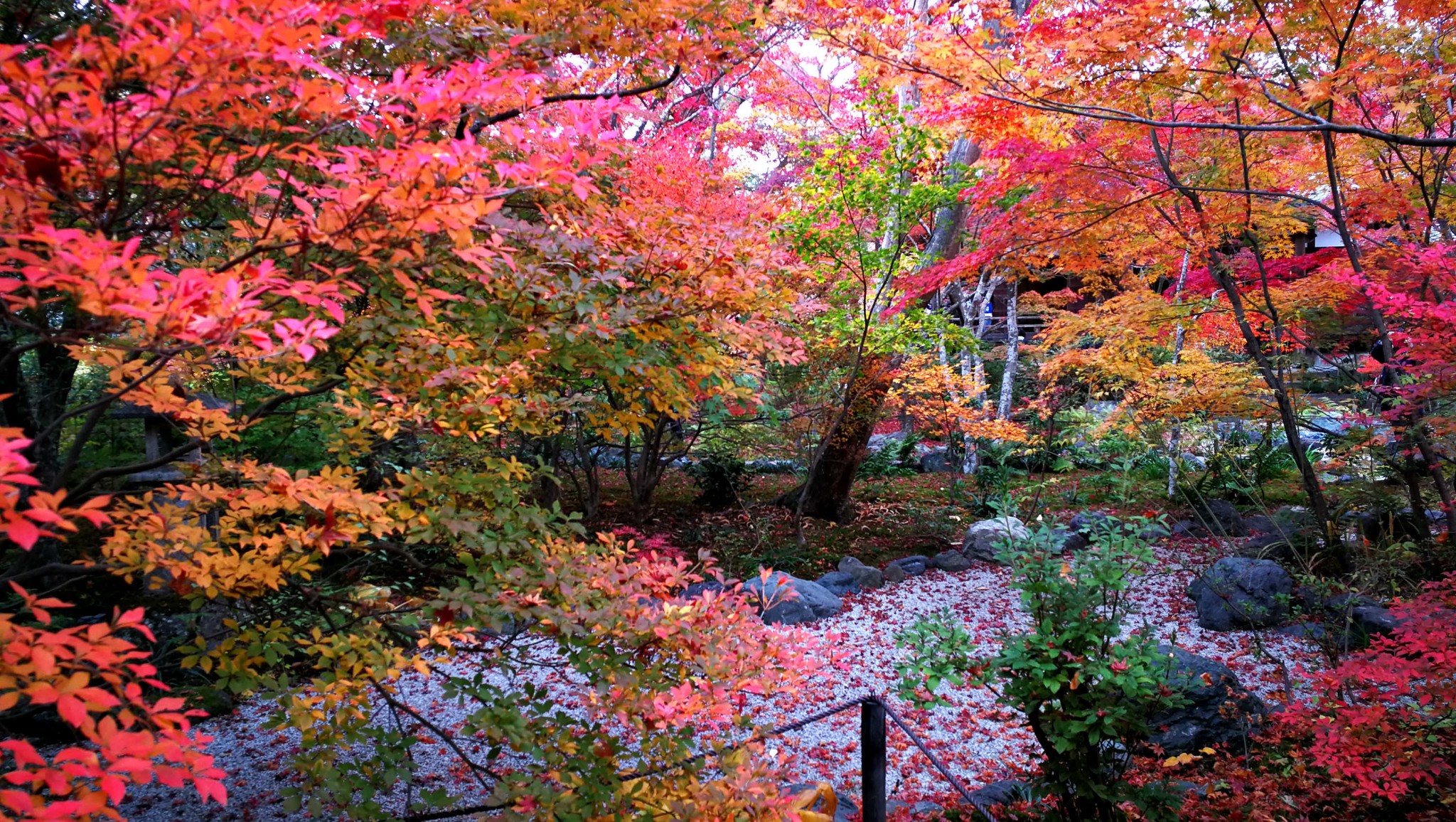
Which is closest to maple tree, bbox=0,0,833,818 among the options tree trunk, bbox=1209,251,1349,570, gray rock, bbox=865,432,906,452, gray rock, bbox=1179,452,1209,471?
tree trunk, bbox=1209,251,1349,570

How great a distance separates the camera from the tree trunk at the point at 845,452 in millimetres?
7621

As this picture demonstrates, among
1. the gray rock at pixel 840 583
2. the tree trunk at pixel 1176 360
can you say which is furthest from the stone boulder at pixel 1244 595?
the gray rock at pixel 840 583

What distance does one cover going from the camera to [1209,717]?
4223mm

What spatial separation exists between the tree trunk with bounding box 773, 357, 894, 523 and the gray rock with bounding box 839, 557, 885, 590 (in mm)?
751

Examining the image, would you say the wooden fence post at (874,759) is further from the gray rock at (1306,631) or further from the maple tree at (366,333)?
the gray rock at (1306,631)

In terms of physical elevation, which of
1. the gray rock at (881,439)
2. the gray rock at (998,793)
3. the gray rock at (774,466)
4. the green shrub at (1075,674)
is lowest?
the gray rock at (998,793)

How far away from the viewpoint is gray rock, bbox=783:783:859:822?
3.47 metres

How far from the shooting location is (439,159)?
1519mm

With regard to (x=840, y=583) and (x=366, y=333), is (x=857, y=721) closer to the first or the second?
(x=840, y=583)

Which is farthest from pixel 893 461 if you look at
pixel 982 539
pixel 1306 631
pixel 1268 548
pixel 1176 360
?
pixel 1306 631

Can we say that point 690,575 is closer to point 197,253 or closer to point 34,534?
point 34,534

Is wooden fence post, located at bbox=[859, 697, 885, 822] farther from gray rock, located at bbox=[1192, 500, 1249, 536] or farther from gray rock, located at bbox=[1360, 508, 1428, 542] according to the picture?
gray rock, located at bbox=[1192, 500, 1249, 536]

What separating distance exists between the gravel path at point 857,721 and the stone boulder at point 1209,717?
291 millimetres

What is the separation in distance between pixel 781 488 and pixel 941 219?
13.9 ft
